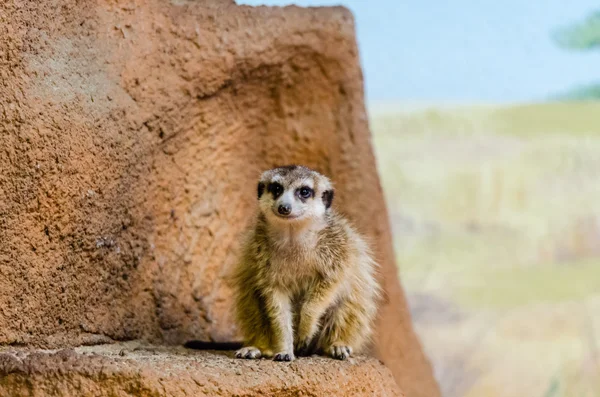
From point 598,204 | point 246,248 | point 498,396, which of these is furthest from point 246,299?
point 598,204

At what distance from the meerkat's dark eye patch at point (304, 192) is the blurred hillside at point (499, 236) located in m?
3.81

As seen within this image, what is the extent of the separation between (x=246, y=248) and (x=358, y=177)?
0.91 m

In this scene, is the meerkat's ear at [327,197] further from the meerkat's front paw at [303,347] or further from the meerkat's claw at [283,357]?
the meerkat's claw at [283,357]

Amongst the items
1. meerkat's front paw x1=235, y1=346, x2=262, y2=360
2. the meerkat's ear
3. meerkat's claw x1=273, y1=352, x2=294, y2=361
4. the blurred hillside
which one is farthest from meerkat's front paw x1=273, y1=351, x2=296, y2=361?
the blurred hillside

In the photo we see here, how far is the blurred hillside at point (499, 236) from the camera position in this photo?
6375 millimetres

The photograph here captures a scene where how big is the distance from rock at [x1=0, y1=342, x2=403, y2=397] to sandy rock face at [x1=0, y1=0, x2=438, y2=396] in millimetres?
363

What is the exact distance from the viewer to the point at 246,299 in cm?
291

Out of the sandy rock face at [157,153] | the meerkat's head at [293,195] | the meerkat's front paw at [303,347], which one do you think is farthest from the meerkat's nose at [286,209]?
the sandy rock face at [157,153]

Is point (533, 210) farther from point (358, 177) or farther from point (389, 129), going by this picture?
point (358, 177)

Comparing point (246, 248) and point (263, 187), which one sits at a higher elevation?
point (263, 187)

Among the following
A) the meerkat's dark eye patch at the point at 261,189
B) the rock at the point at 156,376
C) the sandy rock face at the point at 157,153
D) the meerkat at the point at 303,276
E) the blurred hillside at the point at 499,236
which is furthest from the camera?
the blurred hillside at the point at 499,236

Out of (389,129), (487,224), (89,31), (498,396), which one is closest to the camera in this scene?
(89,31)

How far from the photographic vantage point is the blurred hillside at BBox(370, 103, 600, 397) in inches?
251

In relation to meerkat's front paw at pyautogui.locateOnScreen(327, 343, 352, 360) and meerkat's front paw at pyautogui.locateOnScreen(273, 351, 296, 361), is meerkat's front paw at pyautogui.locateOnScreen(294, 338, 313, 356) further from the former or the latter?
meerkat's front paw at pyautogui.locateOnScreen(273, 351, 296, 361)
